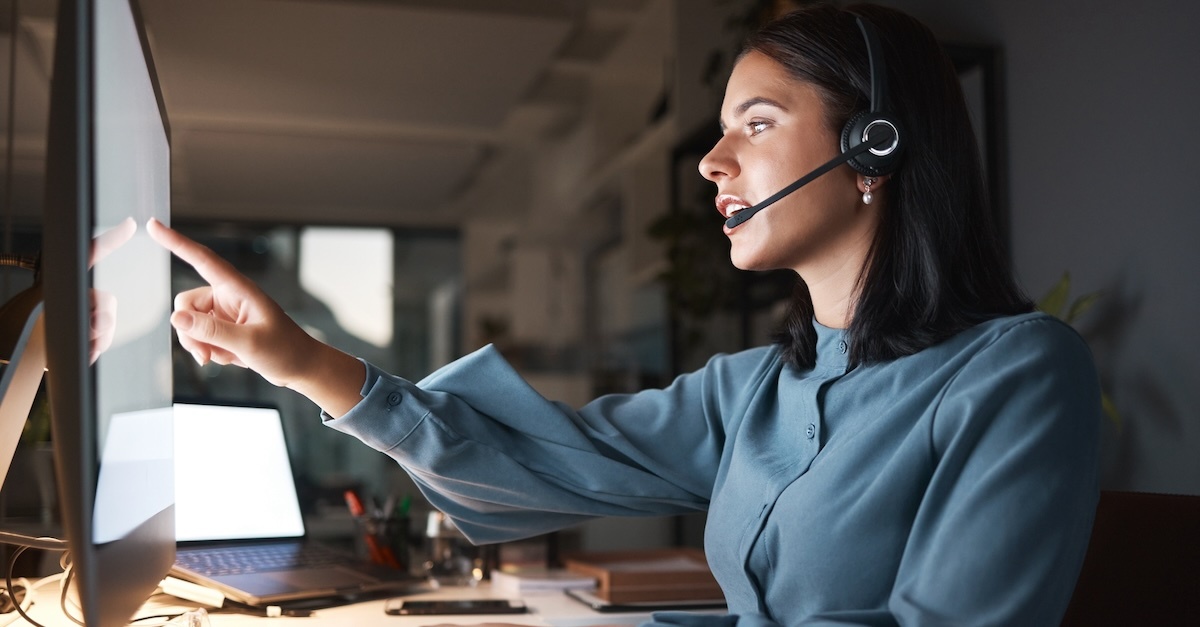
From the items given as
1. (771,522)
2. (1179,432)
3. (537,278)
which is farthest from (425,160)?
(771,522)

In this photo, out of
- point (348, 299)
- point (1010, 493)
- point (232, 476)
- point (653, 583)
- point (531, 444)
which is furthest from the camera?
point (348, 299)

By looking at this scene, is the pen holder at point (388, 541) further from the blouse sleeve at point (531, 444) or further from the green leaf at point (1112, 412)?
the green leaf at point (1112, 412)

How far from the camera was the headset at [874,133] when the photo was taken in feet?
3.17

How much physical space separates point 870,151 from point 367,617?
2.86ft

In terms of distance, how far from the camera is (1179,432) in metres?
1.64

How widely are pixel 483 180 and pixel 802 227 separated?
18.9ft

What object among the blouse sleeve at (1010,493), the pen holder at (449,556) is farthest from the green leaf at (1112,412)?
the pen holder at (449,556)

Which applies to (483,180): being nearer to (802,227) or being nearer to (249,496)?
(249,496)

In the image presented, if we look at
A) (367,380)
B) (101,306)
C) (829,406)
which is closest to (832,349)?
(829,406)

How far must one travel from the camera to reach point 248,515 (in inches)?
64.4

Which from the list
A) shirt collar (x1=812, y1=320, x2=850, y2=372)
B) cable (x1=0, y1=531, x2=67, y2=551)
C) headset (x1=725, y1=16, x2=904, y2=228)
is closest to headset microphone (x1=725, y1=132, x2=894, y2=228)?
headset (x1=725, y1=16, x2=904, y2=228)

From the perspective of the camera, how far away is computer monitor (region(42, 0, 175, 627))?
0.59m

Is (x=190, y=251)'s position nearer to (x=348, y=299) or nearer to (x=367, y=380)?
(x=367, y=380)

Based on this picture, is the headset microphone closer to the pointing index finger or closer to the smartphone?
the pointing index finger
